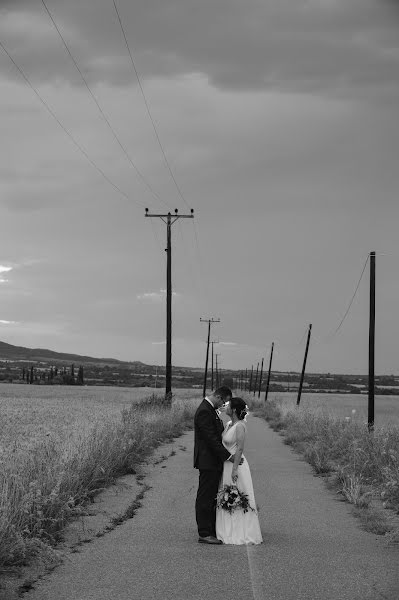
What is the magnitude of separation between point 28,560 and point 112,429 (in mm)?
10218

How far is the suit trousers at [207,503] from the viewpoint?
962 centimetres

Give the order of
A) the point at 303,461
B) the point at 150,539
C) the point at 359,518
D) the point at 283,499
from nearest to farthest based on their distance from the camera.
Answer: the point at 150,539, the point at 359,518, the point at 283,499, the point at 303,461

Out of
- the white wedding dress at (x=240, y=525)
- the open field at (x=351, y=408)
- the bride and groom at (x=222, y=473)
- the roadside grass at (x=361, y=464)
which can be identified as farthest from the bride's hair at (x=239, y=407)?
the open field at (x=351, y=408)

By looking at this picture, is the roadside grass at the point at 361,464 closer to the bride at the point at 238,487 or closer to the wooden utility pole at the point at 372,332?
the wooden utility pole at the point at 372,332

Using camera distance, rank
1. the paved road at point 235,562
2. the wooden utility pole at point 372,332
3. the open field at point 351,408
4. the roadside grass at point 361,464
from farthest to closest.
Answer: the open field at point 351,408
the wooden utility pole at point 372,332
the roadside grass at point 361,464
the paved road at point 235,562

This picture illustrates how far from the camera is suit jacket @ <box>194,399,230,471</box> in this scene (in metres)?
9.86

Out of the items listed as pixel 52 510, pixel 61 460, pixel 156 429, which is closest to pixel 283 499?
pixel 61 460

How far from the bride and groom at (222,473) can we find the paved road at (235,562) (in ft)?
0.80

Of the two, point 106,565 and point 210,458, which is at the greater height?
point 210,458

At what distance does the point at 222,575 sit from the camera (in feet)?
25.9

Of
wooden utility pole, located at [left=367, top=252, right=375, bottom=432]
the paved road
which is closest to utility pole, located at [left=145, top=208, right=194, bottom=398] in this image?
wooden utility pole, located at [left=367, top=252, right=375, bottom=432]

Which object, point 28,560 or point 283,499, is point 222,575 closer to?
point 28,560

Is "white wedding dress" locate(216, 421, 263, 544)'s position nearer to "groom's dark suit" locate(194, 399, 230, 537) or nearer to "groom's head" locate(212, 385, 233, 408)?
"groom's dark suit" locate(194, 399, 230, 537)

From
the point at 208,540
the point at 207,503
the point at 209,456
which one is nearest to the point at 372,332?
the point at 209,456
